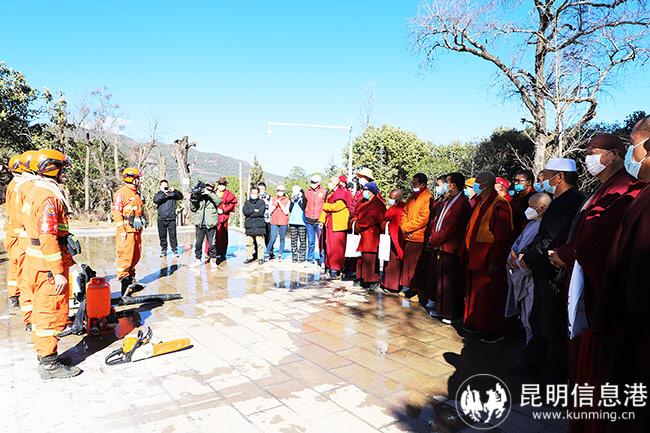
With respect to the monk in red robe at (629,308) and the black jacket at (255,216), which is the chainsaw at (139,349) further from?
the black jacket at (255,216)

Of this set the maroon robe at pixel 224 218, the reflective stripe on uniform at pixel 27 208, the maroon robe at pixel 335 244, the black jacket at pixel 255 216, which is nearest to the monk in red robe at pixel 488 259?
the maroon robe at pixel 335 244

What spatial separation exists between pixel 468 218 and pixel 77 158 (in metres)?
30.4

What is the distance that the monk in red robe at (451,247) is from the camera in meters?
5.61

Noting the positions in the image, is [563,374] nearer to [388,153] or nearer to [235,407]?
[235,407]

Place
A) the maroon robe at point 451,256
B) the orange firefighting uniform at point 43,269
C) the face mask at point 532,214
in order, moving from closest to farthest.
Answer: the orange firefighting uniform at point 43,269 < the face mask at point 532,214 < the maroon robe at point 451,256

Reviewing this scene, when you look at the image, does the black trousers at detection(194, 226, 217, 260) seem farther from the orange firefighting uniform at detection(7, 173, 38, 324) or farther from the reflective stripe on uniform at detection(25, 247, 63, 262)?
the reflective stripe on uniform at detection(25, 247, 63, 262)

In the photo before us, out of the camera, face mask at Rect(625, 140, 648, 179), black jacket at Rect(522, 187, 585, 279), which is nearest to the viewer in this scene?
face mask at Rect(625, 140, 648, 179)

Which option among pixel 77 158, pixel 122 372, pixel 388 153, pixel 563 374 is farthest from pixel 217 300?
pixel 77 158

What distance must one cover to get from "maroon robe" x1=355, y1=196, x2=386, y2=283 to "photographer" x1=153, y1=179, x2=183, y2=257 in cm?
445

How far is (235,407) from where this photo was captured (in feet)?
11.1

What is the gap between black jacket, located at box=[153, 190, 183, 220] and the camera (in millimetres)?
9695

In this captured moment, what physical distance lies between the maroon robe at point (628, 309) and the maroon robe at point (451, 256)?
341 centimetres

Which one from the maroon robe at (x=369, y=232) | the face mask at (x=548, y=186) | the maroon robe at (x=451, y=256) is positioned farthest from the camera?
the maroon robe at (x=369, y=232)

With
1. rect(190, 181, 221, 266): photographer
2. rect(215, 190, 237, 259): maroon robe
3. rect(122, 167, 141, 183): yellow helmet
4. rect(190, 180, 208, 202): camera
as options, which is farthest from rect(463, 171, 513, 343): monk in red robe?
rect(215, 190, 237, 259): maroon robe
